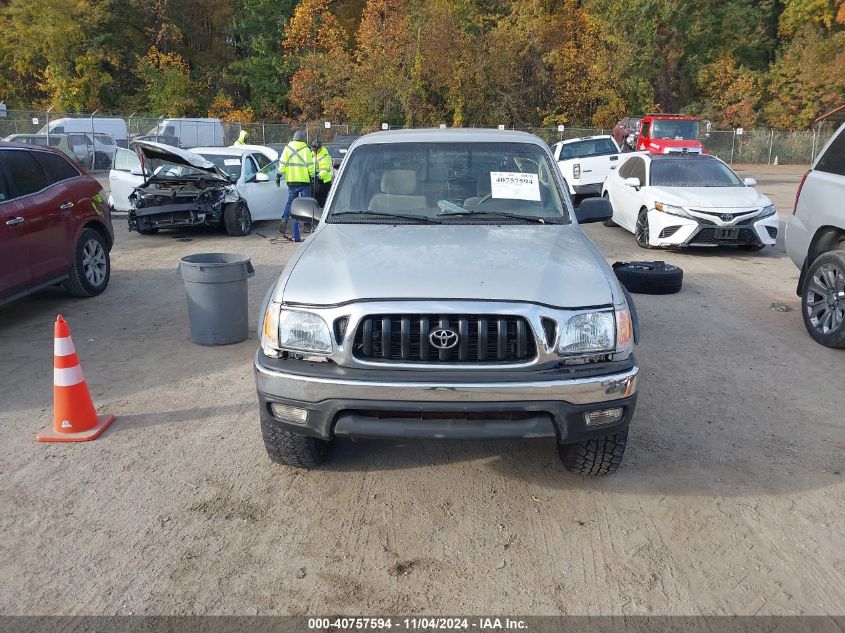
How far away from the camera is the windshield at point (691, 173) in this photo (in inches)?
451

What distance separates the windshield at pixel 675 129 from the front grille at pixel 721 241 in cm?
1436

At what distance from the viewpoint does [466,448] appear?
4414 mm

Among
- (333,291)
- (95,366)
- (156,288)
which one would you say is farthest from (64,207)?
(333,291)

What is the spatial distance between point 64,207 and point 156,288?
1.72 metres

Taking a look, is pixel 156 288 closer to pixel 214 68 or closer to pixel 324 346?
pixel 324 346

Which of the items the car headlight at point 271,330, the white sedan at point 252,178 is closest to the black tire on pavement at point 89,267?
the white sedan at point 252,178

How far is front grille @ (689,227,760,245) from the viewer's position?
34.7 ft

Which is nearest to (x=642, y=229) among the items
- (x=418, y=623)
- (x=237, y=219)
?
(x=237, y=219)

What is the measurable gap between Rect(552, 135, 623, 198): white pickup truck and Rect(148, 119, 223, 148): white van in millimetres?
18319

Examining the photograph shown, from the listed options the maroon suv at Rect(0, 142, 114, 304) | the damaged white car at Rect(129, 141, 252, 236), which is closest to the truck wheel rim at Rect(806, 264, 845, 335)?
the maroon suv at Rect(0, 142, 114, 304)

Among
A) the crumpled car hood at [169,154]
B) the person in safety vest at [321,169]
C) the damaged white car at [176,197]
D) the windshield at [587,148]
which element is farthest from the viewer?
the windshield at [587,148]

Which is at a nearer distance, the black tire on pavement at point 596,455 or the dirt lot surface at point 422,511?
the dirt lot surface at point 422,511

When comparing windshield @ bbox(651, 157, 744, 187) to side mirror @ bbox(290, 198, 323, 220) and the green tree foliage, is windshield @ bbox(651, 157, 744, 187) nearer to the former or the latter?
side mirror @ bbox(290, 198, 323, 220)

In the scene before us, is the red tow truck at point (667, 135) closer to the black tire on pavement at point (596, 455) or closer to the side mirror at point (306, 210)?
the side mirror at point (306, 210)
